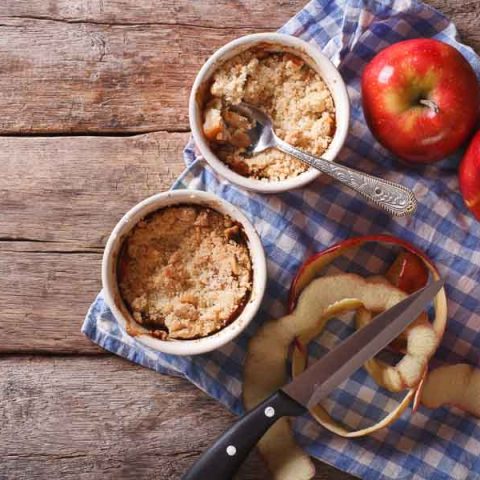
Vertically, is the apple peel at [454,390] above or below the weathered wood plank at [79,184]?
below

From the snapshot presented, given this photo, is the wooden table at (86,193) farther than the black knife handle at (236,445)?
Yes

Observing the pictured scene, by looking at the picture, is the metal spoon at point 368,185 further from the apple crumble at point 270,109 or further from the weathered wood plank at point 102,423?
the weathered wood plank at point 102,423

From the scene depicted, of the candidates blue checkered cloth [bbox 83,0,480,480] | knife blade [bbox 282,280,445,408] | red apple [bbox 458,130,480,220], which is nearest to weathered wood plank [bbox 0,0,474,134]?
blue checkered cloth [bbox 83,0,480,480]

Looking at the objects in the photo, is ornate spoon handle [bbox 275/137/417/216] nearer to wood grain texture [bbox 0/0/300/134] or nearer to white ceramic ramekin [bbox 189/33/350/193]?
white ceramic ramekin [bbox 189/33/350/193]

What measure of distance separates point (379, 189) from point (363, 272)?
0.18 metres

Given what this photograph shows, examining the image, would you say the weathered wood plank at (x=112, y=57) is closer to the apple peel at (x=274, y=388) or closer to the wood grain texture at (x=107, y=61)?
the wood grain texture at (x=107, y=61)

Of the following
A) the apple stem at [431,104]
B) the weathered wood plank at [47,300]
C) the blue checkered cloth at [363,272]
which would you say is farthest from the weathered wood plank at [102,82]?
the apple stem at [431,104]

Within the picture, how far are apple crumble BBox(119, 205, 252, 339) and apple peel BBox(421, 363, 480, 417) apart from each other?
0.34 metres

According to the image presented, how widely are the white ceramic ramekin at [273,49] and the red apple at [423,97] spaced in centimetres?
6

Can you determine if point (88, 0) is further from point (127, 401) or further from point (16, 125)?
point (127, 401)

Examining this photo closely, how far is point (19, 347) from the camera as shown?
136cm

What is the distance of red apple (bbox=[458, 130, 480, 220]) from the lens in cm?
125

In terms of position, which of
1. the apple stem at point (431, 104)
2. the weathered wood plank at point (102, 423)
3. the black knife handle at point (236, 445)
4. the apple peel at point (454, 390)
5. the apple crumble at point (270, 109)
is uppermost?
the apple stem at point (431, 104)

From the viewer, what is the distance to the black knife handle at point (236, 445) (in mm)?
1229
